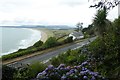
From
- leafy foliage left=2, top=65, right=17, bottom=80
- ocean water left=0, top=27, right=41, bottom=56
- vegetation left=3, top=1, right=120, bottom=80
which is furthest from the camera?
ocean water left=0, top=27, right=41, bottom=56

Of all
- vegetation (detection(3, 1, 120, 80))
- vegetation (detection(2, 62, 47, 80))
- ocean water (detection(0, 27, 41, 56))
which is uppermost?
vegetation (detection(3, 1, 120, 80))

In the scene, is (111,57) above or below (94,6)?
below

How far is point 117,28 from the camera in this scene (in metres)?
11.7

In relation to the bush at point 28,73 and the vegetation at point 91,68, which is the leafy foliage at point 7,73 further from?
the bush at point 28,73

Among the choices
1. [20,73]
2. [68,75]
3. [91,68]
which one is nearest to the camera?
[68,75]

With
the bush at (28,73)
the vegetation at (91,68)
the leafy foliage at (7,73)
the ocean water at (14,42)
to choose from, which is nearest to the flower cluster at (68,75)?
the vegetation at (91,68)

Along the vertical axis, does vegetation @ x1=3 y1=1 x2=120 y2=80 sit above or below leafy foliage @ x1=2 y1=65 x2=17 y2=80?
above

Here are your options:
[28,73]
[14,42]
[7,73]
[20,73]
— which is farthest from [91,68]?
[14,42]

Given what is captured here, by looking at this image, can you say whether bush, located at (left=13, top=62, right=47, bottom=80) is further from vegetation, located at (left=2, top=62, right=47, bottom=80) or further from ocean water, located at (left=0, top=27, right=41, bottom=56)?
ocean water, located at (left=0, top=27, right=41, bottom=56)

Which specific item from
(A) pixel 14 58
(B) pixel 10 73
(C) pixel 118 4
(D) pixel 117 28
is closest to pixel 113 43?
(D) pixel 117 28

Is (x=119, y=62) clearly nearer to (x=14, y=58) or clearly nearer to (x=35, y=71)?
(x=35, y=71)

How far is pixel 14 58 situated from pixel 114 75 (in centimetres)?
2192

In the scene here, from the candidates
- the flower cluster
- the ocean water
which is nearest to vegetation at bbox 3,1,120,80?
the flower cluster

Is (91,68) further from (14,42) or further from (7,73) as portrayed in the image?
(14,42)
